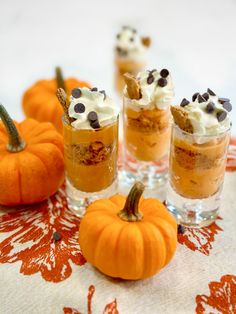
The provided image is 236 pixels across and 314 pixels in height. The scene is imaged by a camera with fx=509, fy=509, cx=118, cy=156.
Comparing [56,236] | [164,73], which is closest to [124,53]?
[164,73]

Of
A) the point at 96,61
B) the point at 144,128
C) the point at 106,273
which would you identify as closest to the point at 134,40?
the point at 96,61

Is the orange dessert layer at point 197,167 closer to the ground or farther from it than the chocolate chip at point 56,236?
farther from it

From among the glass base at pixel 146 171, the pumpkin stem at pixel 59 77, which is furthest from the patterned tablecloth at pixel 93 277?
the pumpkin stem at pixel 59 77

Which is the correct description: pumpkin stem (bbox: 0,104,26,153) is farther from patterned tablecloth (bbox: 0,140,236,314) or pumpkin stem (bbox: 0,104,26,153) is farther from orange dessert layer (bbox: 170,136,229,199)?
orange dessert layer (bbox: 170,136,229,199)

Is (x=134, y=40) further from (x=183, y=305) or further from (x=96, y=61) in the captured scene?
(x=183, y=305)

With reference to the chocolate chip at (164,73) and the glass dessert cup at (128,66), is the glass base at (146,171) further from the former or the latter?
the glass dessert cup at (128,66)

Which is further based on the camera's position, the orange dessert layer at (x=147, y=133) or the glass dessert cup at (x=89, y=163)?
the orange dessert layer at (x=147, y=133)

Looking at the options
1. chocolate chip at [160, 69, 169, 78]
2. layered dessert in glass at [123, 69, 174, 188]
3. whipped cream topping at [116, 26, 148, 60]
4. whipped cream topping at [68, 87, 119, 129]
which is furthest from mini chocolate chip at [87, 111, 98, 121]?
whipped cream topping at [116, 26, 148, 60]
